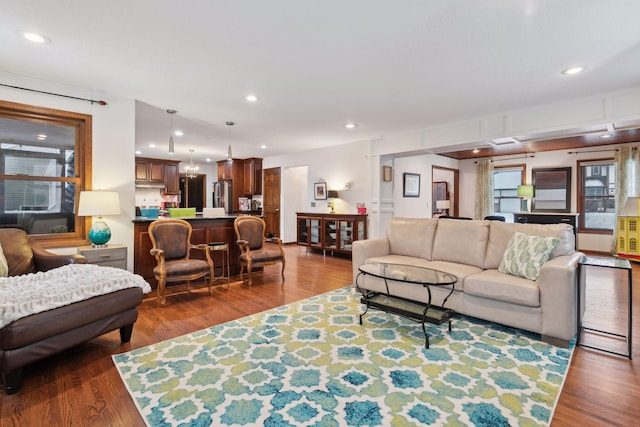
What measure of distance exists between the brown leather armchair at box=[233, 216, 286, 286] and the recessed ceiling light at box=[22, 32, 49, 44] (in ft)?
9.24

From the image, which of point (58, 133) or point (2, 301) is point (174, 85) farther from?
point (2, 301)

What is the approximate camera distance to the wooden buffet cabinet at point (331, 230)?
6.39m

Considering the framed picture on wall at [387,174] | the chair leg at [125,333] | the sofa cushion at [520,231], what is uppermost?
the framed picture on wall at [387,174]

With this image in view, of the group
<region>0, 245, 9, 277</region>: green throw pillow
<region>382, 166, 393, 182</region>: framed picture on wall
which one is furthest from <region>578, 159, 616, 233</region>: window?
<region>0, 245, 9, 277</region>: green throw pillow

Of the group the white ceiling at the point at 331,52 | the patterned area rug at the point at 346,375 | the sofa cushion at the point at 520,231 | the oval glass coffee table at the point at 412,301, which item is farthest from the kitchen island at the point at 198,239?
the sofa cushion at the point at 520,231

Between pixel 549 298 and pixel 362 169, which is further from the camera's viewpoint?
pixel 362 169

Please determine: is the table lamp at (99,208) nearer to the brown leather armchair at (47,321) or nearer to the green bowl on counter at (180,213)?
the brown leather armchair at (47,321)

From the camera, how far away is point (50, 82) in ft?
11.8

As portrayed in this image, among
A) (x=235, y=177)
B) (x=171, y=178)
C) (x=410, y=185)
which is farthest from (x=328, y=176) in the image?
(x=171, y=178)

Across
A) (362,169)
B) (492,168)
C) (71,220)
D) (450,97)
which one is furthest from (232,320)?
(492,168)

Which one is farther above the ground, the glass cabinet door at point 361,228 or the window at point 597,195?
the window at point 597,195

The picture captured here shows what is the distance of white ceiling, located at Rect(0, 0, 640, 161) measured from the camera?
2.25 m

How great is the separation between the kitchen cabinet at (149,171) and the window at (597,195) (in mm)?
10471

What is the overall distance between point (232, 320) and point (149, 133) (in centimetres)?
467
